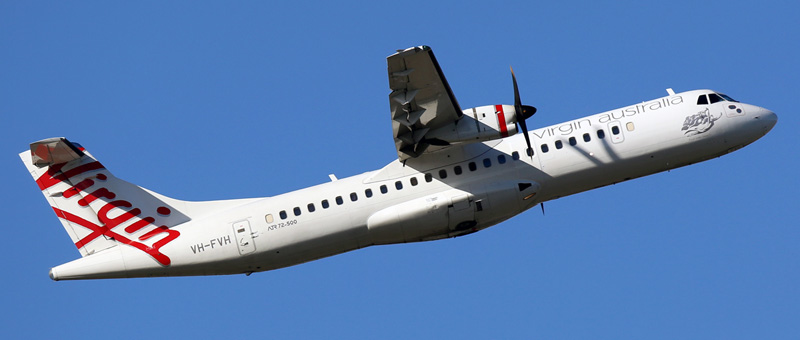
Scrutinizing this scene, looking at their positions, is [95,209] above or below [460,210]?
above

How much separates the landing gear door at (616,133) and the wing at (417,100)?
16.3 ft

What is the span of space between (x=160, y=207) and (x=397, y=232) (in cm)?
765

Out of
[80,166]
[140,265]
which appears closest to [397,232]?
[140,265]

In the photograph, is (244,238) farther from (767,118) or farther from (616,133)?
(767,118)

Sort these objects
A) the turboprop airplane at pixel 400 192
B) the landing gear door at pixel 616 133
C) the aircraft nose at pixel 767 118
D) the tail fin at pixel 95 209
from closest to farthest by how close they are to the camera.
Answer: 1. the turboprop airplane at pixel 400 192
2. the landing gear door at pixel 616 133
3. the tail fin at pixel 95 209
4. the aircraft nose at pixel 767 118

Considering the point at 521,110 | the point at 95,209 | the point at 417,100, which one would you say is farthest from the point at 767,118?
the point at 95,209

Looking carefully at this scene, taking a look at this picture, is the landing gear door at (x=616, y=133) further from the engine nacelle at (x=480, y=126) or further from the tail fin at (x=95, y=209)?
the tail fin at (x=95, y=209)

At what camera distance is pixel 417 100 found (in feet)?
93.2

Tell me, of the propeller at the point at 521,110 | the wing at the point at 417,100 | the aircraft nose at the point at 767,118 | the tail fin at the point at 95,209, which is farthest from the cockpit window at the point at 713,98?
the tail fin at the point at 95,209

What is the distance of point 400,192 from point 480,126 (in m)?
3.36

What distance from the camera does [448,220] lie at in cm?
2977

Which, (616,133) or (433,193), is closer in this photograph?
(433,193)

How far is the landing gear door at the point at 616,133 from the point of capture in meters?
30.2

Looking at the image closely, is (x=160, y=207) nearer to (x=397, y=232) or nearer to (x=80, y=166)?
(x=80, y=166)
